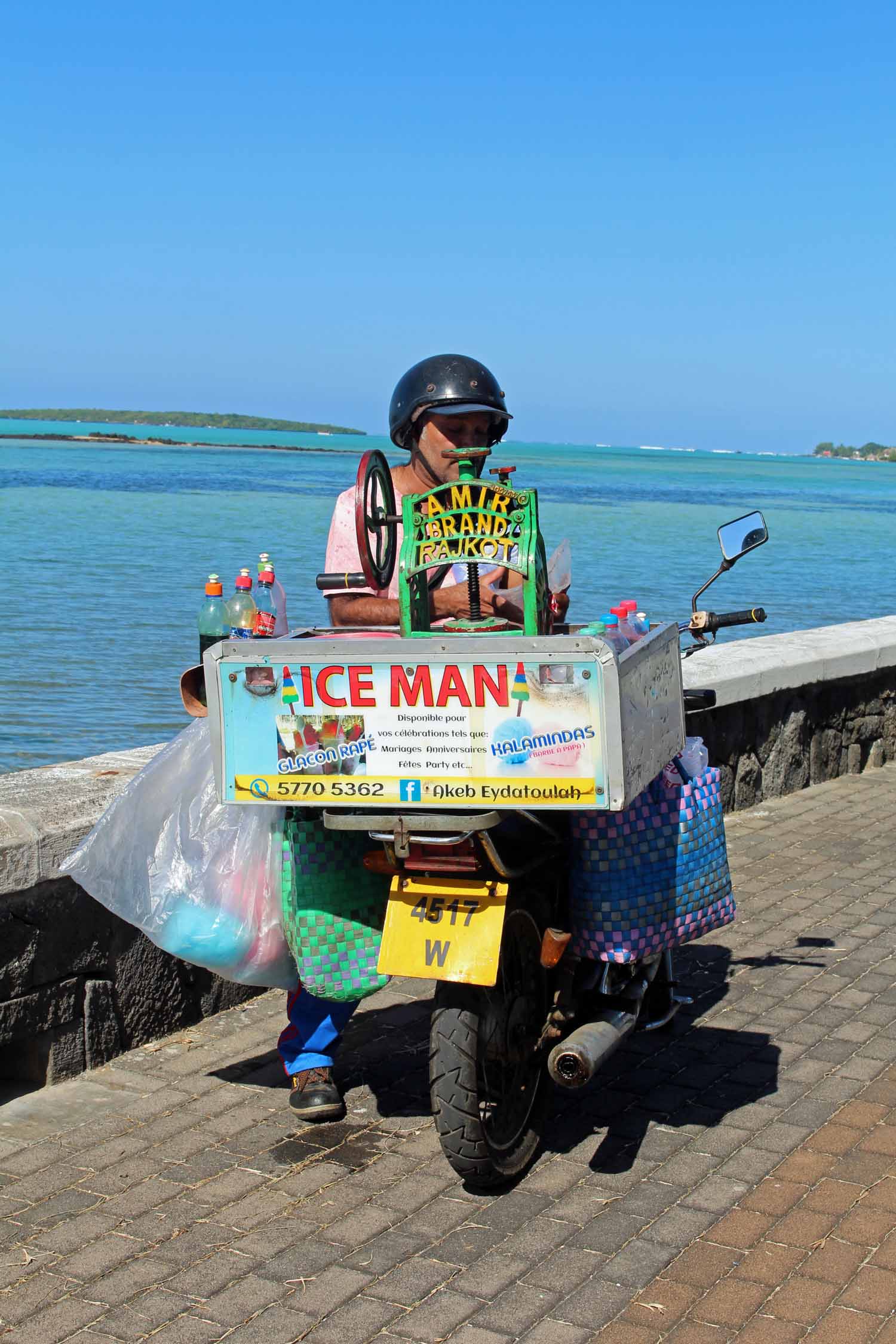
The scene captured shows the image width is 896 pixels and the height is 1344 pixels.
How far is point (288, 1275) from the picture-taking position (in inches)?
131

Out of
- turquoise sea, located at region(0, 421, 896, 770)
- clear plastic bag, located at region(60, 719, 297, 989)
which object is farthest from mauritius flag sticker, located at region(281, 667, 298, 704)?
turquoise sea, located at region(0, 421, 896, 770)

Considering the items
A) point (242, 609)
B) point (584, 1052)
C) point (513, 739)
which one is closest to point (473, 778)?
point (513, 739)

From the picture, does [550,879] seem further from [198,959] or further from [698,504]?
[698,504]

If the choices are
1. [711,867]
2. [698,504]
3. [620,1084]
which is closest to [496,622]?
[711,867]

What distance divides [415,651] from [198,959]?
1.26 metres

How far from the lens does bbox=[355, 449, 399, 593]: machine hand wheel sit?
3785mm

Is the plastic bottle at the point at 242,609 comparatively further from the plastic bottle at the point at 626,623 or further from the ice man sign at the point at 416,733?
the plastic bottle at the point at 626,623

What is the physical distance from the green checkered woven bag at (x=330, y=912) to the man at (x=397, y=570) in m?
0.42

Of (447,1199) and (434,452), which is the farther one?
(434,452)

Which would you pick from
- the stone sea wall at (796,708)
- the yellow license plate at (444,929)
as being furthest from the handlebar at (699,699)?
the stone sea wall at (796,708)

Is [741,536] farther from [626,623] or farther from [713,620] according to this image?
[626,623]

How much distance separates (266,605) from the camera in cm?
425

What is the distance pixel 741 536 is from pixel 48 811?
2.15 meters

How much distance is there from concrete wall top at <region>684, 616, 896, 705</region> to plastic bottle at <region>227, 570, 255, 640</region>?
3.37 meters
